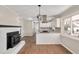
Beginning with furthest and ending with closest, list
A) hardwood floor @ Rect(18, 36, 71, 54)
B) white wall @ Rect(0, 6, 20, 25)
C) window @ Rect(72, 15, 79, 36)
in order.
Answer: window @ Rect(72, 15, 79, 36) → hardwood floor @ Rect(18, 36, 71, 54) → white wall @ Rect(0, 6, 20, 25)

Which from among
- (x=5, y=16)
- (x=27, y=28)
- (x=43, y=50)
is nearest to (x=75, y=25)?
(x=43, y=50)

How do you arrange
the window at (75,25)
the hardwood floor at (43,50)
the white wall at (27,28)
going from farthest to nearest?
the white wall at (27,28)
the window at (75,25)
the hardwood floor at (43,50)

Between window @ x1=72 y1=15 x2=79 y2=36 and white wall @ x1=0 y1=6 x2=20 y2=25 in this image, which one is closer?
white wall @ x1=0 y1=6 x2=20 y2=25

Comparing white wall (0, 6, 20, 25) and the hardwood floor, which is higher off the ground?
white wall (0, 6, 20, 25)

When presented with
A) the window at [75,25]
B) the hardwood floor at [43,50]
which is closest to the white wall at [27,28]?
the hardwood floor at [43,50]

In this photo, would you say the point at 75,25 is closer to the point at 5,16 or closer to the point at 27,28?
the point at 5,16

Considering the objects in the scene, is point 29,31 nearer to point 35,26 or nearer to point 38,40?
point 35,26

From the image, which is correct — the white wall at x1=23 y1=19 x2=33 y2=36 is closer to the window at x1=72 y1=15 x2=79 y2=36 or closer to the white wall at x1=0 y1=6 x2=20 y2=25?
the window at x1=72 y1=15 x2=79 y2=36

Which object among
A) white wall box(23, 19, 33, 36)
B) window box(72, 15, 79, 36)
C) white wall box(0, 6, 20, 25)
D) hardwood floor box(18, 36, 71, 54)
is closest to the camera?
white wall box(0, 6, 20, 25)

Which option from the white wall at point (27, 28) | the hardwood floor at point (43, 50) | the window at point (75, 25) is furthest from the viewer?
the white wall at point (27, 28)

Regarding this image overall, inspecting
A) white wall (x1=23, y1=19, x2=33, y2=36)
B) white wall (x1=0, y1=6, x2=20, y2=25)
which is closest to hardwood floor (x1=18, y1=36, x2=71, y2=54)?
white wall (x1=0, y1=6, x2=20, y2=25)

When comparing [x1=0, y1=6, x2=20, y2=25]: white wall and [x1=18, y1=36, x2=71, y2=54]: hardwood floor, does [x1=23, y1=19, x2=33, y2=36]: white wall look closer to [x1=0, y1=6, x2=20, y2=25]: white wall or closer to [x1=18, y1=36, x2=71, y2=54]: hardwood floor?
[x1=18, y1=36, x2=71, y2=54]: hardwood floor

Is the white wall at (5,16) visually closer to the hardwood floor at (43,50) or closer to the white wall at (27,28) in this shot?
the hardwood floor at (43,50)
